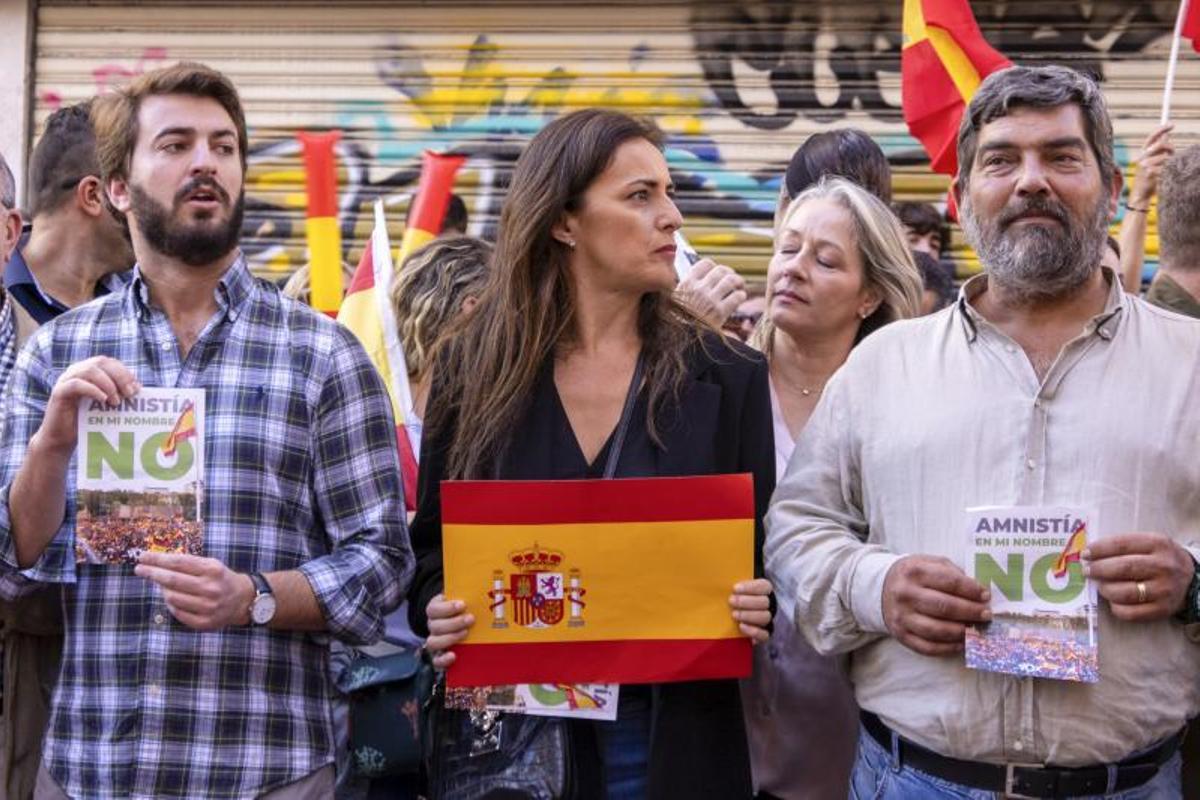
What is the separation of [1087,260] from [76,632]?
221 cm

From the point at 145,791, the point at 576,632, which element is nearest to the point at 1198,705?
the point at 576,632

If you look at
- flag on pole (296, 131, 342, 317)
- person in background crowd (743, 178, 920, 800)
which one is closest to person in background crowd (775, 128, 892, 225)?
A: person in background crowd (743, 178, 920, 800)

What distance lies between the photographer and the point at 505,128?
29.7 feet

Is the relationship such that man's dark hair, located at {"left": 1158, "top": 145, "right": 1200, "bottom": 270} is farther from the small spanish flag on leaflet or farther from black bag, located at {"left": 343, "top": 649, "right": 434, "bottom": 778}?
black bag, located at {"left": 343, "top": 649, "right": 434, "bottom": 778}

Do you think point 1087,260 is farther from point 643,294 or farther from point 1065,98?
point 643,294

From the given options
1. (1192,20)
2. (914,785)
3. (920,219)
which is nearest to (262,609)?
(914,785)

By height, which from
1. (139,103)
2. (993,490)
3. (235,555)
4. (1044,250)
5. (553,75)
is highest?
(553,75)

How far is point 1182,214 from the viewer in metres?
4.54

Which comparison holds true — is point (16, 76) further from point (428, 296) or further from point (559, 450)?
point (559, 450)

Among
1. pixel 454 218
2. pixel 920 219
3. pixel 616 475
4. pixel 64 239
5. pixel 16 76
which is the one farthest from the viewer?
pixel 16 76

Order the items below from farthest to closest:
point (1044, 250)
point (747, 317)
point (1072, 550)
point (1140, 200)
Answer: point (747, 317)
point (1140, 200)
point (1044, 250)
point (1072, 550)

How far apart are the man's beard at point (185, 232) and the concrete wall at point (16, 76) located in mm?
6057

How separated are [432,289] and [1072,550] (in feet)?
8.05

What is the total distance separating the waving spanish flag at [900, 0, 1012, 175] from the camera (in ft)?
19.5
